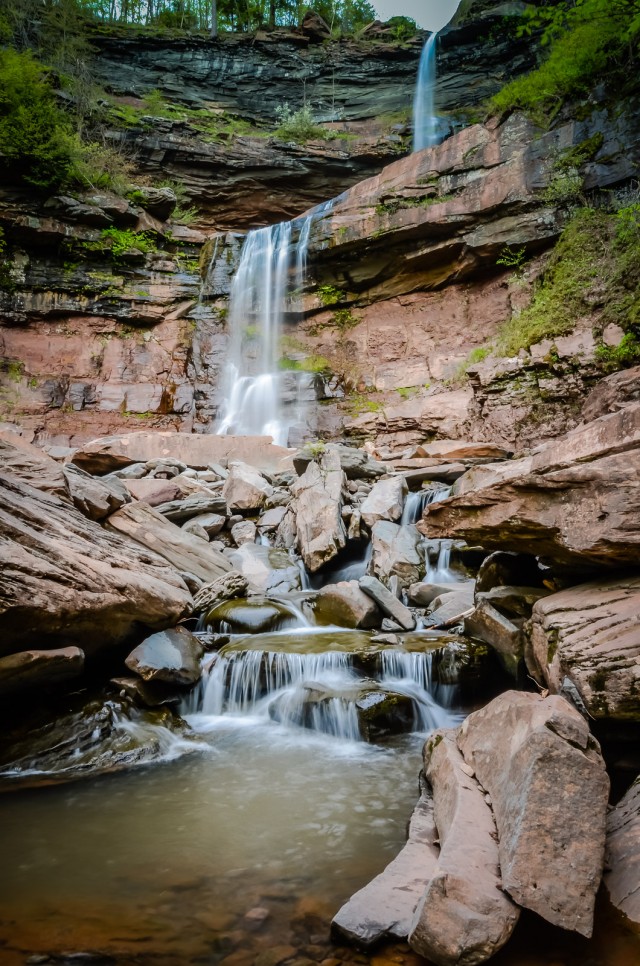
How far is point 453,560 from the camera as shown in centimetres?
752

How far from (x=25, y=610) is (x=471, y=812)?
10.1ft

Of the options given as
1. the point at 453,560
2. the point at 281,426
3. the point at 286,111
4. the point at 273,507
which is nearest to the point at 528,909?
the point at 453,560

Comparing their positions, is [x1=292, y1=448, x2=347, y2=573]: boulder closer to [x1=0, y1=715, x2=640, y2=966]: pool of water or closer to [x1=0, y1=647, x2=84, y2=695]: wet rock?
[x1=0, y1=715, x2=640, y2=966]: pool of water

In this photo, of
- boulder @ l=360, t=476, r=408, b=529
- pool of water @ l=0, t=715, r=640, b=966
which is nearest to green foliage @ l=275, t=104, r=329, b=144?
boulder @ l=360, t=476, r=408, b=529

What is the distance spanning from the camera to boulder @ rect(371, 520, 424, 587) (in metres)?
7.25

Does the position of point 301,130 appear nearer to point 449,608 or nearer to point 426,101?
point 426,101

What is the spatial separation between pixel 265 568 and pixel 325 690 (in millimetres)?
3294

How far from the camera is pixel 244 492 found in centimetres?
970

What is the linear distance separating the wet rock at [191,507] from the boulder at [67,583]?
3.14 m

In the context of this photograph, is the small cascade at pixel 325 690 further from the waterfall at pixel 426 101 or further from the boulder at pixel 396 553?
the waterfall at pixel 426 101

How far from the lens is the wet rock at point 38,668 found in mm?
3742

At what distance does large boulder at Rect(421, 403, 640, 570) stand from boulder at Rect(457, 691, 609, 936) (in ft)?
4.33

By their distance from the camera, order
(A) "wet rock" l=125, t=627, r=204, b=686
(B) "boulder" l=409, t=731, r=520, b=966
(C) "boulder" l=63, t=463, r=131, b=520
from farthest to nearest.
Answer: (C) "boulder" l=63, t=463, r=131, b=520 → (A) "wet rock" l=125, t=627, r=204, b=686 → (B) "boulder" l=409, t=731, r=520, b=966

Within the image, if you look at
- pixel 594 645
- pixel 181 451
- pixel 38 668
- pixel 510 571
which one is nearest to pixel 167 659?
pixel 38 668
